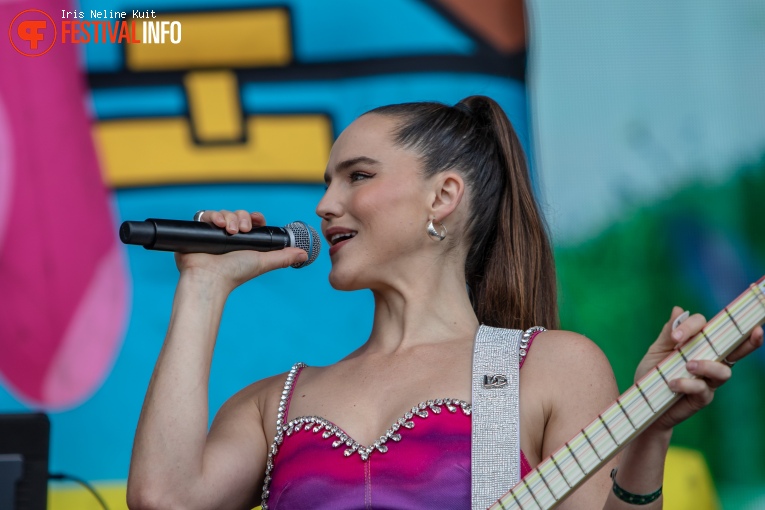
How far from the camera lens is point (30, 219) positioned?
274cm

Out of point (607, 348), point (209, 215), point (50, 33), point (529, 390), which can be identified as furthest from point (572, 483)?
point (50, 33)

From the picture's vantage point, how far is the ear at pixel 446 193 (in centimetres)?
196

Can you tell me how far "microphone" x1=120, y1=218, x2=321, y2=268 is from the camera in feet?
5.27

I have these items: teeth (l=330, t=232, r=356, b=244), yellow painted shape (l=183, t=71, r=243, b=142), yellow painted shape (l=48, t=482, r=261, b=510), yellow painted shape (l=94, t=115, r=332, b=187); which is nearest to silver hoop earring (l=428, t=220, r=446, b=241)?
teeth (l=330, t=232, r=356, b=244)

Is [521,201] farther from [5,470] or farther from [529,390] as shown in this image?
[5,470]

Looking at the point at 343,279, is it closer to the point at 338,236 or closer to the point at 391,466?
the point at 338,236

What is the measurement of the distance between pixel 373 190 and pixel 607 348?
93cm

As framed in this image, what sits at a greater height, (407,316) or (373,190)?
(373,190)

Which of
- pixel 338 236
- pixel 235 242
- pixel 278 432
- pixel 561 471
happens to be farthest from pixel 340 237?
→ pixel 561 471

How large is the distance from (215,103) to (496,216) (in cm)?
101

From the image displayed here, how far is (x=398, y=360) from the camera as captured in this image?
1896mm

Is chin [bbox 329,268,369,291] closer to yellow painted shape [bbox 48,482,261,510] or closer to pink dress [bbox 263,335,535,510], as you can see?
pink dress [bbox 263,335,535,510]

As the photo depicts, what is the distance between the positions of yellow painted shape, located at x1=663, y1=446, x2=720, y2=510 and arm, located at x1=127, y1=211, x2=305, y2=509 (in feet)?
3.53

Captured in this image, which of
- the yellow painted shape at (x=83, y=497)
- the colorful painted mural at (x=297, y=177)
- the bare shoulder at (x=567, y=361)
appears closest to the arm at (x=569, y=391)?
the bare shoulder at (x=567, y=361)
